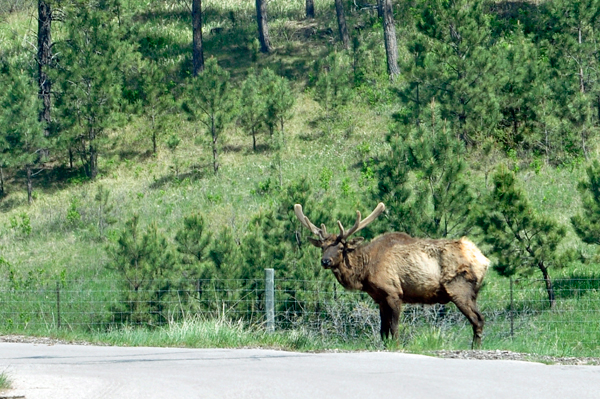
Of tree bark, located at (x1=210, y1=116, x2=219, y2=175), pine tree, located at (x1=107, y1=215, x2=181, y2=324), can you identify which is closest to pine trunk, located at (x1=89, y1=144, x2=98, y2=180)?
tree bark, located at (x1=210, y1=116, x2=219, y2=175)

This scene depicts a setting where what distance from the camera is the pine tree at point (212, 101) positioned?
3089 cm

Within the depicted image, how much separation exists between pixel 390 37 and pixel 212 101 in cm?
852

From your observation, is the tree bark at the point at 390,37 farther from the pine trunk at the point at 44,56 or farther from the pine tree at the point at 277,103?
the pine trunk at the point at 44,56

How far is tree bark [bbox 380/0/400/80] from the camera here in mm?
34719

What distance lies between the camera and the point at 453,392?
7.67 metres

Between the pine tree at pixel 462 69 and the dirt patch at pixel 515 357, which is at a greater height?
the pine tree at pixel 462 69

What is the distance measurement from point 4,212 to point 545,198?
19.6 meters

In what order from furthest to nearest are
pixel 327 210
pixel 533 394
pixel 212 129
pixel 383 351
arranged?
1. pixel 212 129
2. pixel 327 210
3. pixel 383 351
4. pixel 533 394

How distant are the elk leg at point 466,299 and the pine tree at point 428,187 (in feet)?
15.3

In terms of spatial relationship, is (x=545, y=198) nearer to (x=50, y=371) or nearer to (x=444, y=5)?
(x=444, y=5)

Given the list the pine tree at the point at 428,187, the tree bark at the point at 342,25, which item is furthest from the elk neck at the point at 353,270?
the tree bark at the point at 342,25

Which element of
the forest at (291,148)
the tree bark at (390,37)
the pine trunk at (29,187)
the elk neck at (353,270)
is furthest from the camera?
the tree bark at (390,37)

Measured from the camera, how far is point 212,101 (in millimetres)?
30922

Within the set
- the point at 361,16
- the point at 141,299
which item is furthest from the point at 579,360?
the point at 361,16
